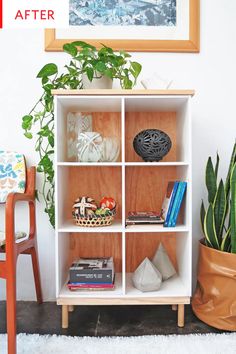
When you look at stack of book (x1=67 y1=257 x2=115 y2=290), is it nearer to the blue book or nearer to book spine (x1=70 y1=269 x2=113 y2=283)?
book spine (x1=70 y1=269 x2=113 y2=283)

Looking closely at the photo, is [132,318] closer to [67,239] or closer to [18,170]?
[67,239]

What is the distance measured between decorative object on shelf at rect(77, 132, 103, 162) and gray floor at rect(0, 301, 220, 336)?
2.50 feet

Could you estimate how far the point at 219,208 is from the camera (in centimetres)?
148

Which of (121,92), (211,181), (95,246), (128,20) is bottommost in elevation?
(95,246)

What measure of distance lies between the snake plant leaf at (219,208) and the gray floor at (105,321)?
45 cm

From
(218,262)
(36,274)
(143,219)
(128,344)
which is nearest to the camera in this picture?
(128,344)

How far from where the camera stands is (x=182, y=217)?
1.54m

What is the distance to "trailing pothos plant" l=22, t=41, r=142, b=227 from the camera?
144 cm

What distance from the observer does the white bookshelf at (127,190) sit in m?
1.41

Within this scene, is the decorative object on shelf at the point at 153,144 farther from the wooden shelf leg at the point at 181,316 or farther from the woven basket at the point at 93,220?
the wooden shelf leg at the point at 181,316

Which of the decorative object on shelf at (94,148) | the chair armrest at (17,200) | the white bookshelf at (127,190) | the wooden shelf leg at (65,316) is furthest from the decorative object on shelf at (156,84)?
the wooden shelf leg at (65,316)

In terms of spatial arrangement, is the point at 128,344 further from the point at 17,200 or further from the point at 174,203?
the point at 17,200

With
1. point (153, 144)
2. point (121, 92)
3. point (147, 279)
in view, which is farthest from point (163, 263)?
point (121, 92)

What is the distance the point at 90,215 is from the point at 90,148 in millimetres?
309
